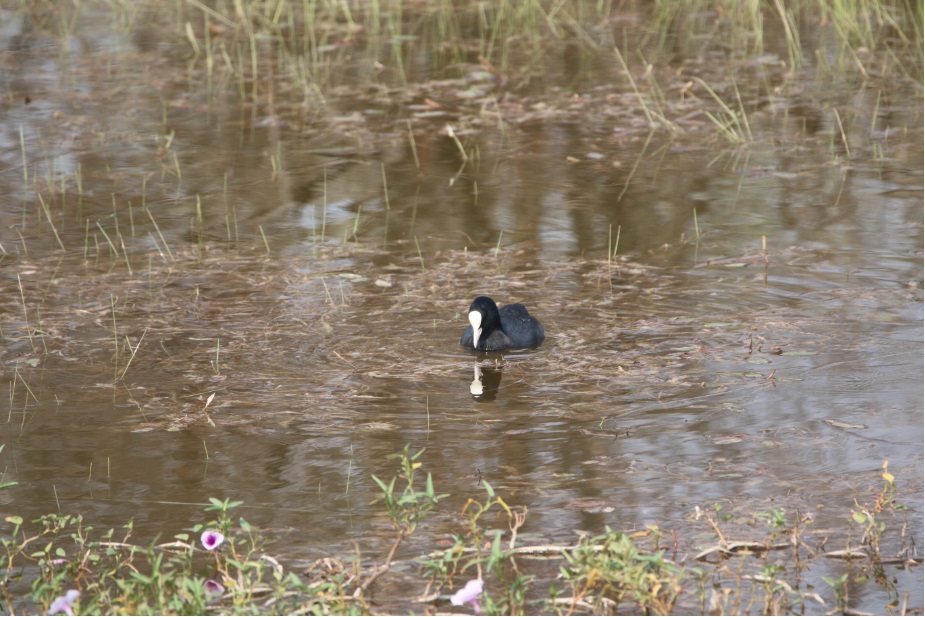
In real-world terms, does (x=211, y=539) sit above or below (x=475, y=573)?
above

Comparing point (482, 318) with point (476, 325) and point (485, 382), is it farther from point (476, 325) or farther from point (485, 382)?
point (485, 382)

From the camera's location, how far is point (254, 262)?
830 cm

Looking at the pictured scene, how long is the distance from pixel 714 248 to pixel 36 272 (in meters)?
4.25

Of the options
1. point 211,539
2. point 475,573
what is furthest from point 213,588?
point 475,573

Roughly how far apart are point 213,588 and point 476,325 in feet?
9.48

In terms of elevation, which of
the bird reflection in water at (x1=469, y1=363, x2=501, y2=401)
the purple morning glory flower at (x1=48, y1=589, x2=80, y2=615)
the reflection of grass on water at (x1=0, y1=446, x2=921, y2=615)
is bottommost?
the bird reflection in water at (x1=469, y1=363, x2=501, y2=401)

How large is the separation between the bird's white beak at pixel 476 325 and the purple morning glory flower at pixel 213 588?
9.14 feet

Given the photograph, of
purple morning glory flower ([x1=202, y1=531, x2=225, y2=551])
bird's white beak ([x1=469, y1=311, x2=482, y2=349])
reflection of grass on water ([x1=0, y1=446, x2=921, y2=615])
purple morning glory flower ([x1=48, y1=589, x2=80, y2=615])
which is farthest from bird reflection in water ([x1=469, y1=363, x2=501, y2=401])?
purple morning glory flower ([x1=48, y1=589, x2=80, y2=615])

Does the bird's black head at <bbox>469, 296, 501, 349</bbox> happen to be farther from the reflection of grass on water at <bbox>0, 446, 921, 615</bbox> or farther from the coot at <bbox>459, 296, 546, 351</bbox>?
the reflection of grass on water at <bbox>0, 446, 921, 615</bbox>

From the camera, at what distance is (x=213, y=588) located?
13.6ft

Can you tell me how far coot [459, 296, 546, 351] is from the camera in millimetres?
6797

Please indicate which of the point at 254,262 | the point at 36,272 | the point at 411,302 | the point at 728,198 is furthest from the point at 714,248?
the point at 36,272

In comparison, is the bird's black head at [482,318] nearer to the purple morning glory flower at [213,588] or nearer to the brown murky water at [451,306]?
the brown murky water at [451,306]

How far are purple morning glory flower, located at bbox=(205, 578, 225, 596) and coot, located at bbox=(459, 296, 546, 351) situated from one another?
9.22 feet
